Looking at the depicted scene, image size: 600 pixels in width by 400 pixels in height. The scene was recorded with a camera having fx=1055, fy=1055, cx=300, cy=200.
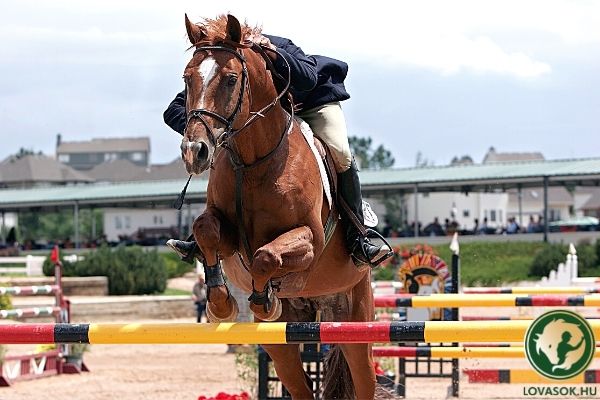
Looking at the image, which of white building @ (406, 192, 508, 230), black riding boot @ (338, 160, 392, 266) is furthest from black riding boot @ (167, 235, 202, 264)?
white building @ (406, 192, 508, 230)

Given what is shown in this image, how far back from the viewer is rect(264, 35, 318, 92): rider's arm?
5.57 m

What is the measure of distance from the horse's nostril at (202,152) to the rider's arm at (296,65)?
3.52 ft

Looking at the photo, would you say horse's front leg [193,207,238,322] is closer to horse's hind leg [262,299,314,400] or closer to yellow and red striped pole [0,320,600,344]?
yellow and red striped pole [0,320,600,344]

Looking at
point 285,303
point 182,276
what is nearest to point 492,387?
point 285,303

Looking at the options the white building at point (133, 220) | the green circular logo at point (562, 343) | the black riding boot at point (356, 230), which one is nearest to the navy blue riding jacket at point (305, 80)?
the black riding boot at point (356, 230)

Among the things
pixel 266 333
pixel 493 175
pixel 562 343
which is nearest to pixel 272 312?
pixel 266 333

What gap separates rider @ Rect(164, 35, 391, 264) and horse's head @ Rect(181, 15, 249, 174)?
0.61 m

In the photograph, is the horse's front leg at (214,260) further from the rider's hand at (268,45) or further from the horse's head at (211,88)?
the rider's hand at (268,45)

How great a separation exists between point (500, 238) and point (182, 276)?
1179 centimetres

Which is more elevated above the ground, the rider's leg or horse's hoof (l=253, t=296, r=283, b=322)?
the rider's leg

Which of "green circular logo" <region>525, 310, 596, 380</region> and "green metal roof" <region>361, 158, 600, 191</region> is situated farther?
"green metal roof" <region>361, 158, 600, 191</region>

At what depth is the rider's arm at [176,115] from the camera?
5.71 meters

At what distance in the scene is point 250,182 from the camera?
539cm

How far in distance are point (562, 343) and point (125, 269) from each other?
25.9 m
